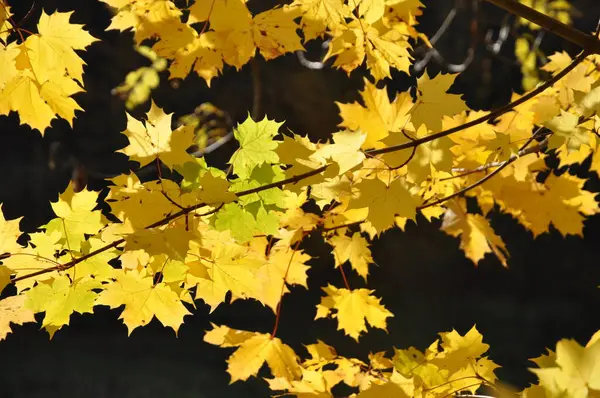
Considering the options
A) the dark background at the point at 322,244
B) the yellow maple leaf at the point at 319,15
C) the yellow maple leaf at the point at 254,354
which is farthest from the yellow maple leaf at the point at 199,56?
the dark background at the point at 322,244

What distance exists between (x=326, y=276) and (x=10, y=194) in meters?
2.29

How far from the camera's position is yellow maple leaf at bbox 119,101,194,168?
91cm

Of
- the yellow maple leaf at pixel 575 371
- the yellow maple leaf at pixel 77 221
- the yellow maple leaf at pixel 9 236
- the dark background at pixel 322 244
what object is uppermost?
the yellow maple leaf at pixel 575 371

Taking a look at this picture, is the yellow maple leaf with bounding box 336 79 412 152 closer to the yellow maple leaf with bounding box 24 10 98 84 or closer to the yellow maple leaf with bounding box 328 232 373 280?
the yellow maple leaf with bounding box 328 232 373 280

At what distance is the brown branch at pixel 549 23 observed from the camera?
2.80ft

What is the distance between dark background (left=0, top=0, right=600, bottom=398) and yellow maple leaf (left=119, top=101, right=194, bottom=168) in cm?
338

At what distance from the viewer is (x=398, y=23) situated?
137cm

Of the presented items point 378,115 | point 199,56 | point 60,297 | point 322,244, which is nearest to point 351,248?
point 378,115

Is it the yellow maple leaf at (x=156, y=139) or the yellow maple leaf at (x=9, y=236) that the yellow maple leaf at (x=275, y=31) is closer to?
the yellow maple leaf at (x=156, y=139)

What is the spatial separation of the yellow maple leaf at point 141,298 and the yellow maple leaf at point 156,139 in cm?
21

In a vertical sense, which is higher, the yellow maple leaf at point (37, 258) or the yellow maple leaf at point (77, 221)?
the yellow maple leaf at point (77, 221)

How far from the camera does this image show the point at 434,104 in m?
0.94

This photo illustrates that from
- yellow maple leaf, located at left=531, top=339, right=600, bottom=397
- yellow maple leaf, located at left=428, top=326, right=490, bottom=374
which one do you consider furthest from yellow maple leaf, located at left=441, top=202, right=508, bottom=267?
yellow maple leaf, located at left=531, top=339, right=600, bottom=397

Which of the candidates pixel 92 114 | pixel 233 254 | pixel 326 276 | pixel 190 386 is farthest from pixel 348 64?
pixel 92 114
